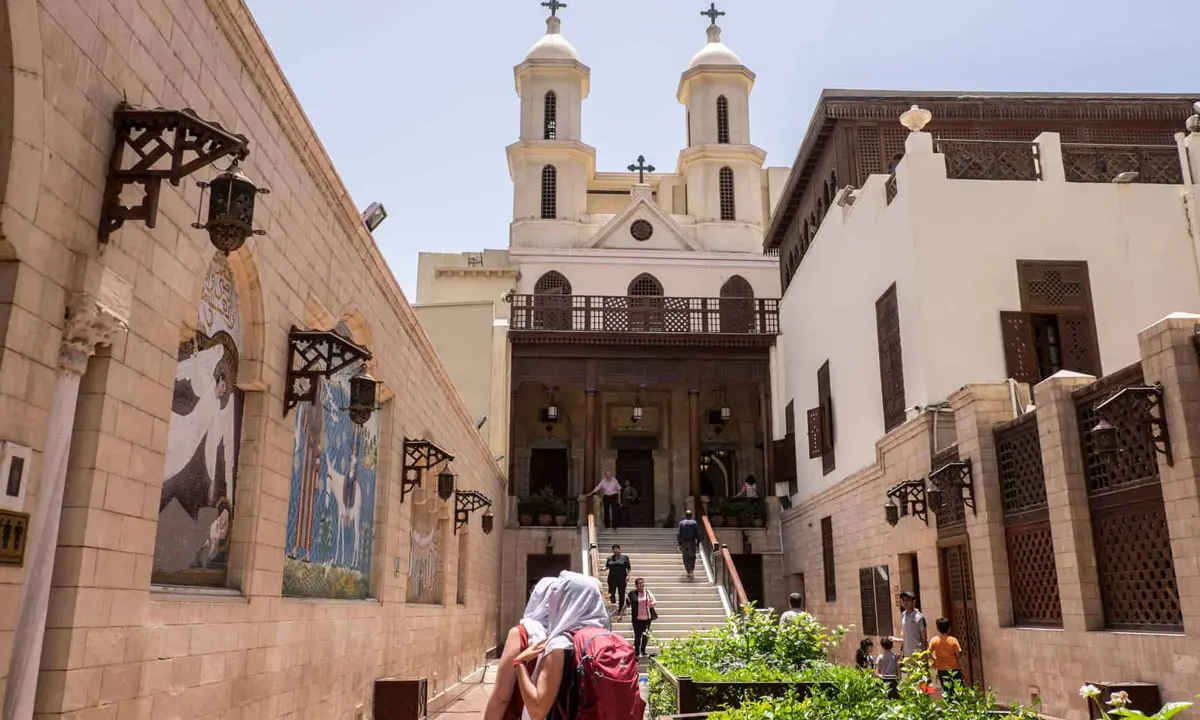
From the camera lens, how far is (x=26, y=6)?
3.29 meters

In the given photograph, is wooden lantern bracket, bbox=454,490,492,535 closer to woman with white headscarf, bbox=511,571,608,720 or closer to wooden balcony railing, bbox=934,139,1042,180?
wooden balcony railing, bbox=934,139,1042,180

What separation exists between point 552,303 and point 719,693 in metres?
18.6

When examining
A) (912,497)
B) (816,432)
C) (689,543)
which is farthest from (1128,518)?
(689,543)

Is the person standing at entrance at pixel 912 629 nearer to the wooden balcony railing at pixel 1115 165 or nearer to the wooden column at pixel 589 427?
the wooden balcony railing at pixel 1115 165

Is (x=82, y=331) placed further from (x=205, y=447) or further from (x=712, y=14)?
(x=712, y=14)

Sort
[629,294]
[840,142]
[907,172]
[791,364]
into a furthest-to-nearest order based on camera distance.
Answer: [629,294] → [791,364] → [840,142] → [907,172]

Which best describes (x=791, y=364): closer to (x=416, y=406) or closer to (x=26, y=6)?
(x=416, y=406)

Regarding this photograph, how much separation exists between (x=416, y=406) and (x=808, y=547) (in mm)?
11183

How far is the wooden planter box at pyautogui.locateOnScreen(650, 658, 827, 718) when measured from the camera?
251 inches

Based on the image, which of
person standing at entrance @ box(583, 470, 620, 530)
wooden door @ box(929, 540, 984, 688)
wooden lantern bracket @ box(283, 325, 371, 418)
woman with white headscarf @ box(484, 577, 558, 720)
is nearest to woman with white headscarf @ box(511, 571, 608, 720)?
woman with white headscarf @ box(484, 577, 558, 720)

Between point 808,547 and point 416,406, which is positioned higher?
point 416,406

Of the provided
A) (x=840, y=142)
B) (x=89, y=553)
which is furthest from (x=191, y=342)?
(x=840, y=142)

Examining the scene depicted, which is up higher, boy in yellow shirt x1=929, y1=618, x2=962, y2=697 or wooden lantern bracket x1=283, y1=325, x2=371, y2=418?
wooden lantern bracket x1=283, y1=325, x2=371, y2=418

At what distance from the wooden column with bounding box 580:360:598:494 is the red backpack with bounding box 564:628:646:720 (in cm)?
1810
